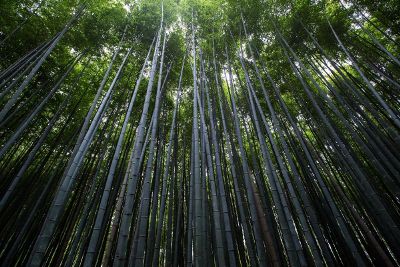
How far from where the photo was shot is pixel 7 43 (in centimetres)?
450

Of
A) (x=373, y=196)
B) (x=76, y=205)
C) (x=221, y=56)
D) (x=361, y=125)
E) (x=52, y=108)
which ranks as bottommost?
(x=373, y=196)

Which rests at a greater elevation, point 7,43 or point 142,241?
point 7,43

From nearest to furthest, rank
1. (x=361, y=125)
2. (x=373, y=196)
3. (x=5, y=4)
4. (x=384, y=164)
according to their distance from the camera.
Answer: (x=373, y=196)
(x=384, y=164)
(x=361, y=125)
(x=5, y=4)

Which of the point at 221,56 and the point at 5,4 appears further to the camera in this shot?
the point at 221,56

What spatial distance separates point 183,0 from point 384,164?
4511 millimetres

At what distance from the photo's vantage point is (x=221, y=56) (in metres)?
5.34

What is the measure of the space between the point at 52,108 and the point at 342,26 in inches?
247

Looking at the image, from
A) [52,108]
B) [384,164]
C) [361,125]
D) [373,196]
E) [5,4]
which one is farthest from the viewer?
[52,108]

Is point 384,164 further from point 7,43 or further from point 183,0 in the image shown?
point 7,43

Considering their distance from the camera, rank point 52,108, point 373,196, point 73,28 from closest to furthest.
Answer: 1. point 373,196
2. point 73,28
3. point 52,108

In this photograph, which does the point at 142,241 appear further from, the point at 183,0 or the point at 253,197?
the point at 183,0

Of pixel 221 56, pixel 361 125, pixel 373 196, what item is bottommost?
pixel 373 196

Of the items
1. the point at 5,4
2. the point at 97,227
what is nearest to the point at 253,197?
the point at 97,227

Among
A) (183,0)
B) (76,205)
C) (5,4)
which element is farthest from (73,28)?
(76,205)
